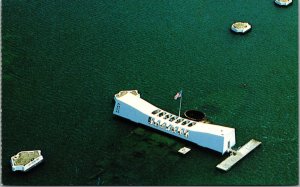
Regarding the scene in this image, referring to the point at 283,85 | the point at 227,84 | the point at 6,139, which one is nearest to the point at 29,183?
the point at 6,139

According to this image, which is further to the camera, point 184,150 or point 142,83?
point 142,83

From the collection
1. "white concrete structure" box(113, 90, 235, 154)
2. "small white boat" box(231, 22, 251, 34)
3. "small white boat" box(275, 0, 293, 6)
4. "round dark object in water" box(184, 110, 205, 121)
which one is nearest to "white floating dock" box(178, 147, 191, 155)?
"white concrete structure" box(113, 90, 235, 154)

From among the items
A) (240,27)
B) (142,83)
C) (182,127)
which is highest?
(240,27)

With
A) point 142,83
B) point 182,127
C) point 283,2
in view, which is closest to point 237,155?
point 182,127

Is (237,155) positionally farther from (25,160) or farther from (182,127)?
(25,160)

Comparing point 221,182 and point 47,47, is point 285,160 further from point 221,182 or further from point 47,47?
point 47,47

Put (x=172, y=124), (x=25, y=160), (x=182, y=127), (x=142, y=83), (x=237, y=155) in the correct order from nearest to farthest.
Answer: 1. (x=25, y=160)
2. (x=237, y=155)
3. (x=182, y=127)
4. (x=172, y=124)
5. (x=142, y=83)

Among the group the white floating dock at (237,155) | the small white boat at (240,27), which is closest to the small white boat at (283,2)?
the small white boat at (240,27)
